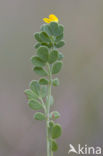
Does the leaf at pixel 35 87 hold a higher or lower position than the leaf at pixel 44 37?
lower

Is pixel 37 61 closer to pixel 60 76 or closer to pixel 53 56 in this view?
pixel 53 56

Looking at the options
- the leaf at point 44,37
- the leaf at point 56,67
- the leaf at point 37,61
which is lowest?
the leaf at point 56,67

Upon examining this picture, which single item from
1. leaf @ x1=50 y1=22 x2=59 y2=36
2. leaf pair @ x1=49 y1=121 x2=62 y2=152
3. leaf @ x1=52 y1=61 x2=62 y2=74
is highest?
leaf @ x1=50 y1=22 x2=59 y2=36

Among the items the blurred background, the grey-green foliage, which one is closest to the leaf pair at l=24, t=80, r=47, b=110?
the grey-green foliage

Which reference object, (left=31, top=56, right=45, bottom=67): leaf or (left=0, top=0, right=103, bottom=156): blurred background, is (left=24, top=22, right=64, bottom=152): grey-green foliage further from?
(left=0, top=0, right=103, bottom=156): blurred background

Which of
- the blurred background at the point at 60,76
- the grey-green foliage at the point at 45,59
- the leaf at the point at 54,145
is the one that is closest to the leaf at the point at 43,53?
the grey-green foliage at the point at 45,59

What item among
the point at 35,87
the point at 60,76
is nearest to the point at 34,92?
the point at 35,87

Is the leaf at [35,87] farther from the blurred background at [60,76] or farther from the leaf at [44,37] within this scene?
the blurred background at [60,76]
